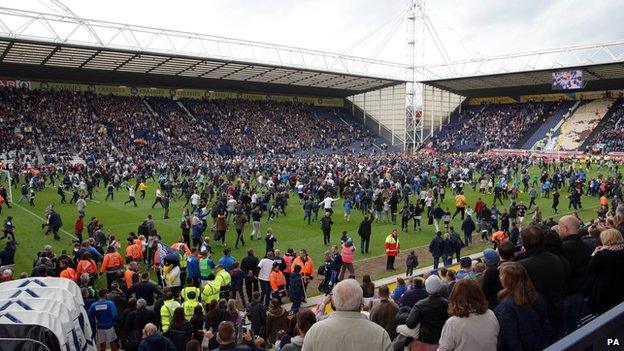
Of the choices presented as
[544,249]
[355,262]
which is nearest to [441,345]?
[544,249]

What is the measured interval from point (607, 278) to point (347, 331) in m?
3.07

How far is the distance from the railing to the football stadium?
0.05ft

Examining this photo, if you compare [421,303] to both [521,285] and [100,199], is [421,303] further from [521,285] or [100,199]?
[100,199]

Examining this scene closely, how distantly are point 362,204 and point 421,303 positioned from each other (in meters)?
19.1

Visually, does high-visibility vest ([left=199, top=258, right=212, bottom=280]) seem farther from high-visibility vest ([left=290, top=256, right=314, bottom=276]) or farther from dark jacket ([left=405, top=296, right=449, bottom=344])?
dark jacket ([left=405, top=296, right=449, bottom=344])

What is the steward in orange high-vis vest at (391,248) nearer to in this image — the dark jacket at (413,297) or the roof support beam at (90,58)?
the dark jacket at (413,297)

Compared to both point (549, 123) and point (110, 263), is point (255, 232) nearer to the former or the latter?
point (110, 263)

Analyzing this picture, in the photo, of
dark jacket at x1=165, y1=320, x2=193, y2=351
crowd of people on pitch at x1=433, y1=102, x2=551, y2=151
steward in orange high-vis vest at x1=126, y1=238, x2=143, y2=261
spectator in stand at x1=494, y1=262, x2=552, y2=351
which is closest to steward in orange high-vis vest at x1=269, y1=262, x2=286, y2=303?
dark jacket at x1=165, y1=320, x2=193, y2=351

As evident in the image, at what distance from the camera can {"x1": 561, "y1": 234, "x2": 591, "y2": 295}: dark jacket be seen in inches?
207

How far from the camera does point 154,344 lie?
6348 mm

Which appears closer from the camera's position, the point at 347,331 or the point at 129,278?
the point at 347,331

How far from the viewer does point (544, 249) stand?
470 centimetres

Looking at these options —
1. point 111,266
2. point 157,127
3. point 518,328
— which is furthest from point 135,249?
point 157,127

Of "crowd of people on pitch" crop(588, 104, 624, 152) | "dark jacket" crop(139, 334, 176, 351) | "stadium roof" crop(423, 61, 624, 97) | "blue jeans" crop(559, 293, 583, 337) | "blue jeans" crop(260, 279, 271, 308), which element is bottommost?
"blue jeans" crop(260, 279, 271, 308)
